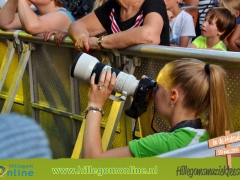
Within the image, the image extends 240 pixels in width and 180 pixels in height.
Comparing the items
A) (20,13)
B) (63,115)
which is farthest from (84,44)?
(20,13)

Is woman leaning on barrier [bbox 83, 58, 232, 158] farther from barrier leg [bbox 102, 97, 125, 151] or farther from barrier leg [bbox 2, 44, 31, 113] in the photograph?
barrier leg [bbox 2, 44, 31, 113]

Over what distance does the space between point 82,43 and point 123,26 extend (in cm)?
30

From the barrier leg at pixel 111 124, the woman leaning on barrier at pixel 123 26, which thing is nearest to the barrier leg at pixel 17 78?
the woman leaning on barrier at pixel 123 26

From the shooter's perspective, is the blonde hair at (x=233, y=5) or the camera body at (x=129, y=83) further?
the blonde hair at (x=233, y=5)

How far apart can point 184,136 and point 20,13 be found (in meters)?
2.58

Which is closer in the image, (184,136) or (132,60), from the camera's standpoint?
(184,136)

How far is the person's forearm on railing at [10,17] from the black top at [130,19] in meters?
Result: 1.36

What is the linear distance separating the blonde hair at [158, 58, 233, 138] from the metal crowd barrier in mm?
255

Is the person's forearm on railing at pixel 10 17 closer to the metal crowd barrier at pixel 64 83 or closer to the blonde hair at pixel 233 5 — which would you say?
the metal crowd barrier at pixel 64 83

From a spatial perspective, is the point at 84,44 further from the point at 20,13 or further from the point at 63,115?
the point at 20,13

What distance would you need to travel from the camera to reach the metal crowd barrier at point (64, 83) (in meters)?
2.64

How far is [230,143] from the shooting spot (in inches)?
70.4

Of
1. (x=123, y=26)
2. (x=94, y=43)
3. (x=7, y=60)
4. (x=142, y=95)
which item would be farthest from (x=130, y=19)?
(x=7, y=60)

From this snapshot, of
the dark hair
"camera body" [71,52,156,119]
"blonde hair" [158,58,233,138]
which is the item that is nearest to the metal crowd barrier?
"blonde hair" [158,58,233,138]
